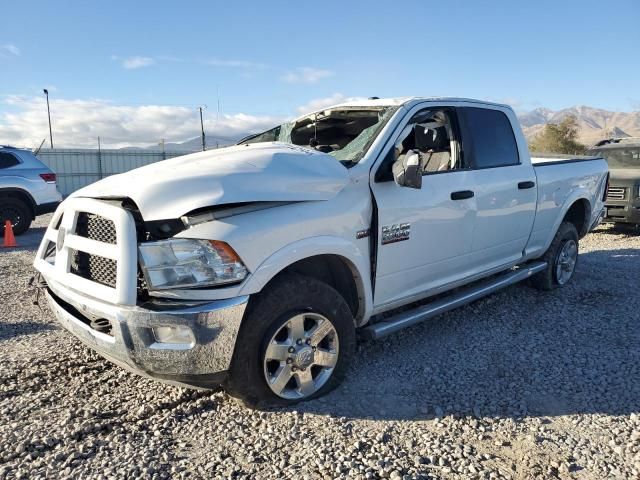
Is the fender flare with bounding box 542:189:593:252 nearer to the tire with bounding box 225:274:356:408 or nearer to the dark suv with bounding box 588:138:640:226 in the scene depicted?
the tire with bounding box 225:274:356:408

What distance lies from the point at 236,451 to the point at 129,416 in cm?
76

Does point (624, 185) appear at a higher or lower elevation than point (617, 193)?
higher

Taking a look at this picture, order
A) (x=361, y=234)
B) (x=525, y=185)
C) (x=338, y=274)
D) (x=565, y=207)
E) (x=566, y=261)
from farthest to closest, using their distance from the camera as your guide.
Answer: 1. (x=566, y=261)
2. (x=565, y=207)
3. (x=525, y=185)
4. (x=338, y=274)
5. (x=361, y=234)

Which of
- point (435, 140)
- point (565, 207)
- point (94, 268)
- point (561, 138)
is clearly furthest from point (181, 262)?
point (561, 138)

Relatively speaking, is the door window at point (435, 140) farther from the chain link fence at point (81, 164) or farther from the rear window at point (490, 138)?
the chain link fence at point (81, 164)

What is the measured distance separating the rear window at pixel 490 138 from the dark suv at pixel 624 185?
6266 millimetres

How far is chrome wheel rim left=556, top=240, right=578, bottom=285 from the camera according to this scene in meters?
5.86

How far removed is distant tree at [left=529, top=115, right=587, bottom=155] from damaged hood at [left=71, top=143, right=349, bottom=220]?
125 ft

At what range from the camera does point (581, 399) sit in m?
3.37

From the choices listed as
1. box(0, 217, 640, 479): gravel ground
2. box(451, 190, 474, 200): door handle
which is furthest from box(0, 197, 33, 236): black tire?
box(451, 190, 474, 200): door handle

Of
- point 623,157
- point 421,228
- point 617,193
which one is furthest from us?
point 623,157

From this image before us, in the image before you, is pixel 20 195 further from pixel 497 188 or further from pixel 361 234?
pixel 497 188

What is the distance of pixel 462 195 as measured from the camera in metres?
4.07

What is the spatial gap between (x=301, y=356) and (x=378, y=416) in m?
0.59
